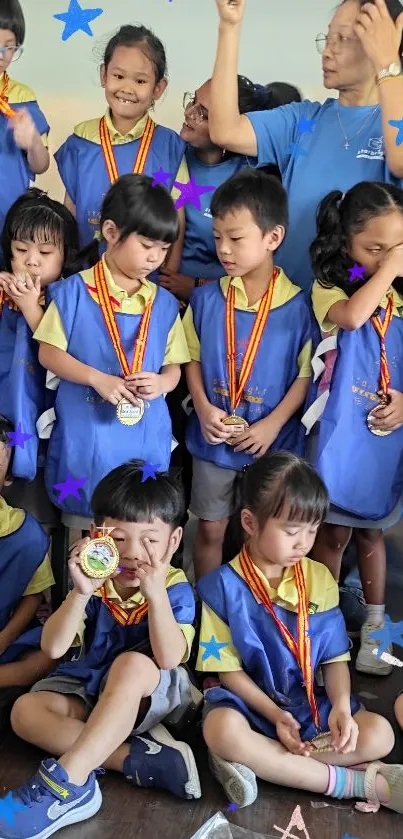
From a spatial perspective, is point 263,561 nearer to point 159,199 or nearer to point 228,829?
point 228,829

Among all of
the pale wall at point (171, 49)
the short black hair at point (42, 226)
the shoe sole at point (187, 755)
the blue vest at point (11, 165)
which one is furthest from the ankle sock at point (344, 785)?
the pale wall at point (171, 49)

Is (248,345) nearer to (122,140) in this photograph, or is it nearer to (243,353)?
(243,353)

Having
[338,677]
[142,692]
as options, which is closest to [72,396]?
[142,692]

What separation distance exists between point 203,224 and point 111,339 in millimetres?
582

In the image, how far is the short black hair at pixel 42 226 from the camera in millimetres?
2305

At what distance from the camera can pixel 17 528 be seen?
2203 mm

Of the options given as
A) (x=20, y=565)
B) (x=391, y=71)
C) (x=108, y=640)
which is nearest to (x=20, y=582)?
(x=20, y=565)

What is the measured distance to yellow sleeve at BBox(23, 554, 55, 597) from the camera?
222cm

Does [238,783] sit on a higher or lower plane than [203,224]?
lower

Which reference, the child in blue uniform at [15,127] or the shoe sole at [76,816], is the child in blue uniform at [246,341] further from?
the shoe sole at [76,816]

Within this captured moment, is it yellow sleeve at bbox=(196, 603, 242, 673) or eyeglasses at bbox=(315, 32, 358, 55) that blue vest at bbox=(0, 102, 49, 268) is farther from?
yellow sleeve at bbox=(196, 603, 242, 673)

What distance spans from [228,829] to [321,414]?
98cm

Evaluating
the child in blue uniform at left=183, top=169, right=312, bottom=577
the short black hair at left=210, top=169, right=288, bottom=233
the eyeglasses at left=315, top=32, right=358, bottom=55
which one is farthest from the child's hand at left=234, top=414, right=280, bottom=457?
the eyeglasses at left=315, top=32, right=358, bottom=55

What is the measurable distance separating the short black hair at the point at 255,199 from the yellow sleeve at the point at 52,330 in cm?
46
